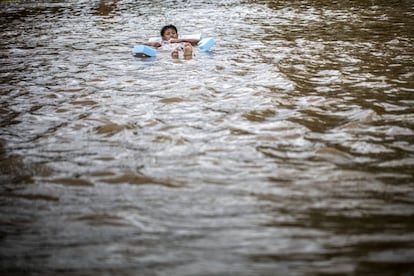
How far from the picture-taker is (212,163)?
354 cm

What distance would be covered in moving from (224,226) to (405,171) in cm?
149

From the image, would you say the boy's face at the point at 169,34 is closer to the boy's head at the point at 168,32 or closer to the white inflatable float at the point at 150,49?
the boy's head at the point at 168,32

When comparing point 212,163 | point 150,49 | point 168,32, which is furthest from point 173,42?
point 212,163

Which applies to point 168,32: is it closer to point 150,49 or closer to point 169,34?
point 169,34

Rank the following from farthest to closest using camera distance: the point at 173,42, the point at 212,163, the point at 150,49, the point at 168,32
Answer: the point at 168,32 → the point at 173,42 → the point at 150,49 → the point at 212,163

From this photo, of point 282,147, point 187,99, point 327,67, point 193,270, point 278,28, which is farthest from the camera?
point 278,28

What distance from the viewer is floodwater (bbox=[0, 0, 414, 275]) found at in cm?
248

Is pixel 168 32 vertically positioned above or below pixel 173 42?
above

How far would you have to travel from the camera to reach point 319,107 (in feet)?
15.7

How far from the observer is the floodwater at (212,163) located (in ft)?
8.15

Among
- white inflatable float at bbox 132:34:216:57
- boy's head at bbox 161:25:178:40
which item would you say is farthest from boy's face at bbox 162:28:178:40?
white inflatable float at bbox 132:34:216:57

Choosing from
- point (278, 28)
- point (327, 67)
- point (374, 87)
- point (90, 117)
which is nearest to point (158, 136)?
point (90, 117)

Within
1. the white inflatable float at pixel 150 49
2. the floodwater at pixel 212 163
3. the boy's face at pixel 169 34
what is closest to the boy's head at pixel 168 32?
the boy's face at pixel 169 34

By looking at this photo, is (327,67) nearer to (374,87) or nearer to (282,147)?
(374,87)
